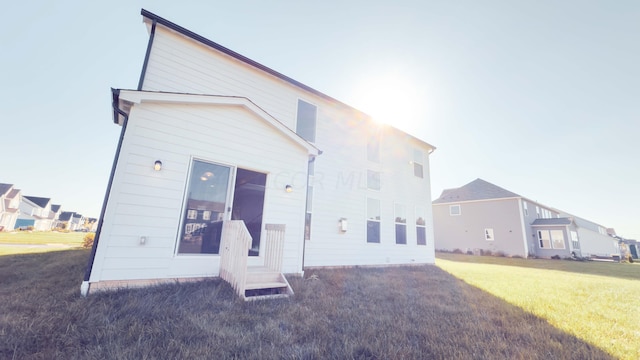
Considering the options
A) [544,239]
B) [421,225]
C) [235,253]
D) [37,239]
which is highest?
[421,225]

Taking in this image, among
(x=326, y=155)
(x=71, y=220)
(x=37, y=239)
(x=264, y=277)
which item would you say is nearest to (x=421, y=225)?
(x=326, y=155)

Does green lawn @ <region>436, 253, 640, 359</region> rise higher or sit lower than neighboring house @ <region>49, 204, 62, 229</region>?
lower

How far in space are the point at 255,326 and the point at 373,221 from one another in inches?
266

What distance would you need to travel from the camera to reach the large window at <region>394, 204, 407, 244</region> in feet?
31.3

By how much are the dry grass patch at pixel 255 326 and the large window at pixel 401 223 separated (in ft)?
17.3

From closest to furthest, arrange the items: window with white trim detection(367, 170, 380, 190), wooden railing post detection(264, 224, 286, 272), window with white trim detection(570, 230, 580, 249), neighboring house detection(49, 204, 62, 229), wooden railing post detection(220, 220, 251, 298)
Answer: wooden railing post detection(220, 220, 251, 298) < wooden railing post detection(264, 224, 286, 272) < window with white trim detection(367, 170, 380, 190) < window with white trim detection(570, 230, 580, 249) < neighboring house detection(49, 204, 62, 229)

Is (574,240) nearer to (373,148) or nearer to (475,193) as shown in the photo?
(475,193)

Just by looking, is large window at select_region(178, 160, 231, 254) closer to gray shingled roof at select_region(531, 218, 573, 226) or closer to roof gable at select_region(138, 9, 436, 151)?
roof gable at select_region(138, 9, 436, 151)

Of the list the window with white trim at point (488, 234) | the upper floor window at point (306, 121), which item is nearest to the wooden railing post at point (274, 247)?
the upper floor window at point (306, 121)

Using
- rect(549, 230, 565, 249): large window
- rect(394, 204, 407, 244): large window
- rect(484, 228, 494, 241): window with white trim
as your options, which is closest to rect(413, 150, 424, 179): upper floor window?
rect(394, 204, 407, 244): large window

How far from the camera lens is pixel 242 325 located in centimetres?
273

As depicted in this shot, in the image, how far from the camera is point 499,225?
20.2m

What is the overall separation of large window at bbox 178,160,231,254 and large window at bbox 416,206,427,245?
8638 mm

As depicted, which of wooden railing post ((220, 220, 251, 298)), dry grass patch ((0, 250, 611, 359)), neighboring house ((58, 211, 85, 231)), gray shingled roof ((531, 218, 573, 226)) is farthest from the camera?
neighboring house ((58, 211, 85, 231))
